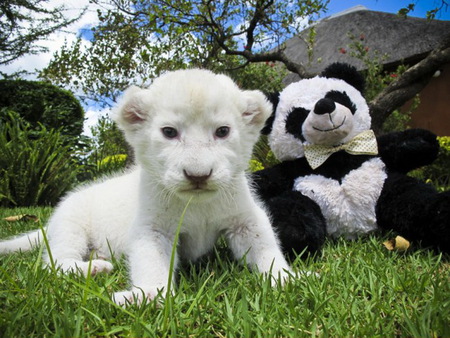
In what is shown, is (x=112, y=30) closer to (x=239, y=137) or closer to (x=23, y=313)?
(x=239, y=137)

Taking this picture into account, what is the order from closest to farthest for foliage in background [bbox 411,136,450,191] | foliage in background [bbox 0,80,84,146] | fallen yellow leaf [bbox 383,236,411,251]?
fallen yellow leaf [bbox 383,236,411,251] < foliage in background [bbox 411,136,450,191] < foliage in background [bbox 0,80,84,146]

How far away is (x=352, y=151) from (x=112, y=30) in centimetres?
745

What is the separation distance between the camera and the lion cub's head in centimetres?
186

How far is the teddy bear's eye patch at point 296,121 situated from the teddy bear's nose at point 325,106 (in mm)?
259

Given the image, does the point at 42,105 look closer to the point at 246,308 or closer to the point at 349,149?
the point at 349,149

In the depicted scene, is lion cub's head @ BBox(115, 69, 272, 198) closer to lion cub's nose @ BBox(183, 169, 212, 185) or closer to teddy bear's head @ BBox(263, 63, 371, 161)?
lion cub's nose @ BBox(183, 169, 212, 185)

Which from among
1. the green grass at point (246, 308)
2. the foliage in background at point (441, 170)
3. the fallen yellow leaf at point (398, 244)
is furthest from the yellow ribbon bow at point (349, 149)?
the foliage in background at point (441, 170)

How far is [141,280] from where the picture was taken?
1855 mm

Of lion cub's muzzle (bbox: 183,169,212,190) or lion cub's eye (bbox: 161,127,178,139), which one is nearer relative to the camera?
lion cub's muzzle (bbox: 183,169,212,190)

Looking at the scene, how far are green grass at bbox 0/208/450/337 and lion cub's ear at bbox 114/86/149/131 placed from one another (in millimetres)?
894

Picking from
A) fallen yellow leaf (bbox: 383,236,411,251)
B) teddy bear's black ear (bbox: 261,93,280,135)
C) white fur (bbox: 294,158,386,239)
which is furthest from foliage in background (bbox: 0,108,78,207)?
fallen yellow leaf (bbox: 383,236,411,251)

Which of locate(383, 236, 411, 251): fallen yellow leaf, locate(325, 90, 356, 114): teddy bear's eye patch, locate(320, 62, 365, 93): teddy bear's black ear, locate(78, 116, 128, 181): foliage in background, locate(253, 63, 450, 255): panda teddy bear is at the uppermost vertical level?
locate(320, 62, 365, 93): teddy bear's black ear

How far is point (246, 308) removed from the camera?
1484mm

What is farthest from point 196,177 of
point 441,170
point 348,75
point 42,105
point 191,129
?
point 42,105
